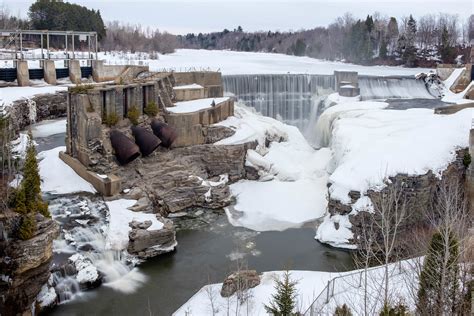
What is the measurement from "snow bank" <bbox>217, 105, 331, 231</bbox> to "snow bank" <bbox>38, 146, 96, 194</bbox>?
6.80m

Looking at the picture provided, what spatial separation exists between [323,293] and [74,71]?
117 feet

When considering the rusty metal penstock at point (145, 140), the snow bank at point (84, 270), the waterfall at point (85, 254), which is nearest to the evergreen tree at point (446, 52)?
the rusty metal penstock at point (145, 140)

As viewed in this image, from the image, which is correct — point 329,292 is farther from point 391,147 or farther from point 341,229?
point 391,147

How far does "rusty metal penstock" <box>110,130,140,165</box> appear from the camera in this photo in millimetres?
24047

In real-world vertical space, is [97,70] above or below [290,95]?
above

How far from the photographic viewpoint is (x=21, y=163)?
20.6 m

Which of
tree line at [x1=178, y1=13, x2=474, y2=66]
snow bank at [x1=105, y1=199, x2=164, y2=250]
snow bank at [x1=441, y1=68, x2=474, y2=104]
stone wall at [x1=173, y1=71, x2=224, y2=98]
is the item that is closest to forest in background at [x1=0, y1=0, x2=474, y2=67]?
tree line at [x1=178, y1=13, x2=474, y2=66]

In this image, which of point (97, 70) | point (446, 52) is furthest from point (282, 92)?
point (446, 52)

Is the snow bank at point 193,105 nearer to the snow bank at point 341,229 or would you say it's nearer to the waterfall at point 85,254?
the waterfall at point 85,254

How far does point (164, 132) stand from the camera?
88.0 feet

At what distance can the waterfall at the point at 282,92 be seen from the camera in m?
40.5

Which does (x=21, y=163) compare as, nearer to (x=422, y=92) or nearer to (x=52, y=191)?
(x=52, y=191)

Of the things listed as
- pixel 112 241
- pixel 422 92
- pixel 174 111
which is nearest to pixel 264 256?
pixel 112 241

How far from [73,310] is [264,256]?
24.3 feet
